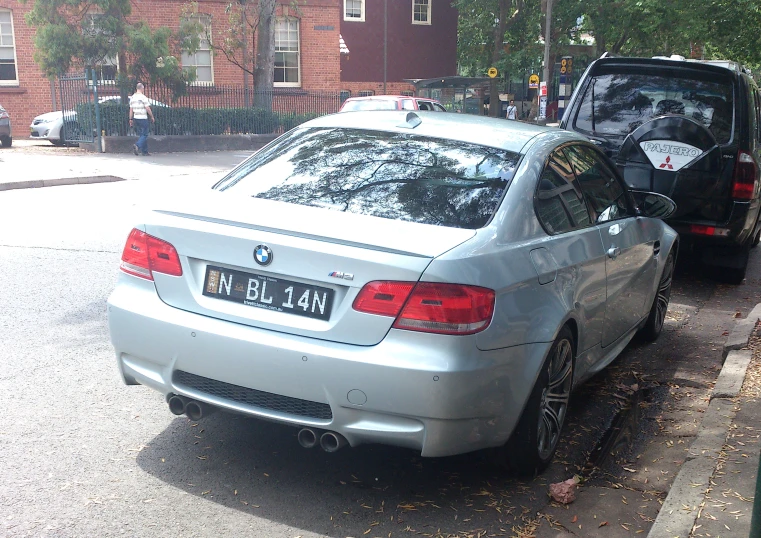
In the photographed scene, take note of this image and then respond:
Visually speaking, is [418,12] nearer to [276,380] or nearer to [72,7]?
[72,7]

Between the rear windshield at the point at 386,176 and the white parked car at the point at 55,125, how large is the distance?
1964cm

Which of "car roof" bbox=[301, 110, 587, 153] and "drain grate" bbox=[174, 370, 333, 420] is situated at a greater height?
"car roof" bbox=[301, 110, 587, 153]

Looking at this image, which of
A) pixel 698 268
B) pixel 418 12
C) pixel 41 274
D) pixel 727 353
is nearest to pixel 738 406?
pixel 727 353

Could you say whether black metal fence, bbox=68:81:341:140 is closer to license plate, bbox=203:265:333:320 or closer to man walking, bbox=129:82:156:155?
man walking, bbox=129:82:156:155

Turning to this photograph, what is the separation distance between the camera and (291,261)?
11.5 ft

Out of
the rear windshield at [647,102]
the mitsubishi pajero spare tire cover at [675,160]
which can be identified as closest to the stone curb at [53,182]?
the rear windshield at [647,102]

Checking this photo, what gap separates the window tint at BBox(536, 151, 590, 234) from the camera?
417 cm

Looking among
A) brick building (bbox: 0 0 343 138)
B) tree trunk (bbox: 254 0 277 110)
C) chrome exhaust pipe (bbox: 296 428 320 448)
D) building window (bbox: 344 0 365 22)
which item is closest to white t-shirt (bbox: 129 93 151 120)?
tree trunk (bbox: 254 0 277 110)

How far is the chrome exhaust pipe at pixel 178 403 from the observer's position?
12.5ft

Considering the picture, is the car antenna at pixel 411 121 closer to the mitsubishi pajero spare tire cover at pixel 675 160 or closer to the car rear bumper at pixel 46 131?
the mitsubishi pajero spare tire cover at pixel 675 160

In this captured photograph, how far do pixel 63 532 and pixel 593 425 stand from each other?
2.99m

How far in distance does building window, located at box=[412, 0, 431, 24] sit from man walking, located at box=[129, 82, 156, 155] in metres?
23.8

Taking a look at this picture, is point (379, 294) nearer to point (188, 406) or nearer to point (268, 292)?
point (268, 292)

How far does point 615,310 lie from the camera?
5.04m
